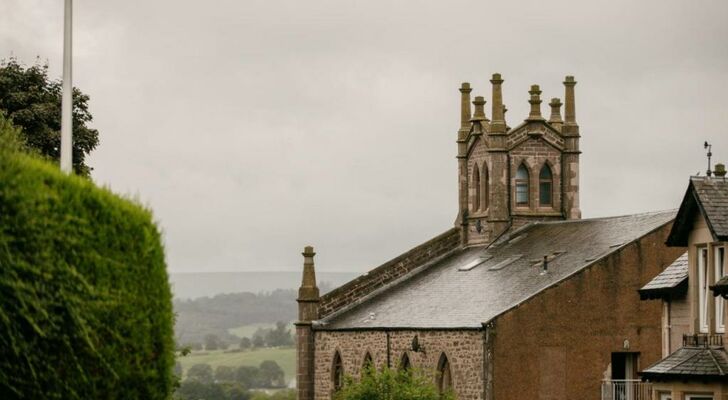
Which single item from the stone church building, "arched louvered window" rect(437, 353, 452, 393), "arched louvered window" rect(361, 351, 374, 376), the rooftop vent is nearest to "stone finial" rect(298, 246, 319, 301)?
the stone church building

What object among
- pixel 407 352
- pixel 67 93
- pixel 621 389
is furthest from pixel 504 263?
pixel 67 93

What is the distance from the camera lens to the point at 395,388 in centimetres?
6162

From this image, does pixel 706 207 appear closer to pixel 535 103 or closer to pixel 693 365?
pixel 693 365

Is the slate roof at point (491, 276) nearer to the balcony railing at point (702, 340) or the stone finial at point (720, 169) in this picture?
the stone finial at point (720, 169)

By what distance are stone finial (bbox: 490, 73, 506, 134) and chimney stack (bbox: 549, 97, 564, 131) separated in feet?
7.63

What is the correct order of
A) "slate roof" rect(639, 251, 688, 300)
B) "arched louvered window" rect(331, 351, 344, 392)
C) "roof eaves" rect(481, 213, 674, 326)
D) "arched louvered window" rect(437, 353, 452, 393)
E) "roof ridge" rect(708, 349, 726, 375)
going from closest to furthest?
"roof ridge" rect(708, 349, 726, 375) < "slate roof" rect(639, 251, 688, 300) < "roof eaves" rect(481, 213, 674, 326) < "arched louvered window" rect(437, 353, 452, 393) < "arched louvered window" rect(331, 351, 344, 392)

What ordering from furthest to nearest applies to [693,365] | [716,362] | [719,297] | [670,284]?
[670,284], [719,297], [693,365], [716,362]

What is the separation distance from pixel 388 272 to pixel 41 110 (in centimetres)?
2633

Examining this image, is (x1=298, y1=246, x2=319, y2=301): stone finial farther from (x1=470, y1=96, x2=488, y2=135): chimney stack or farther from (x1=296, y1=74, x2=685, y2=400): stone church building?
(x1=470, y1=96, x2=488, y2=135): chimney stack

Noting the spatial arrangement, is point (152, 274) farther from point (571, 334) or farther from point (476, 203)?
point (476, 203)

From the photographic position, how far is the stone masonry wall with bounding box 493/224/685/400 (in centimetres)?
6019

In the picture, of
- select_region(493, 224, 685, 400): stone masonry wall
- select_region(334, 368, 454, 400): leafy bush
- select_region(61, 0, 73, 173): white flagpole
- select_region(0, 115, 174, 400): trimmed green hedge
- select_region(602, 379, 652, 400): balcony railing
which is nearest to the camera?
select_region(0, 115, 174, 400): trimmed green hedge

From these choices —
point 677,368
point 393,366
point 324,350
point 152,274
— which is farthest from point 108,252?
point 324,350

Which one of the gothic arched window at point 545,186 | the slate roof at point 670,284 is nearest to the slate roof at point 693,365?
the slate roof at point 670,284
